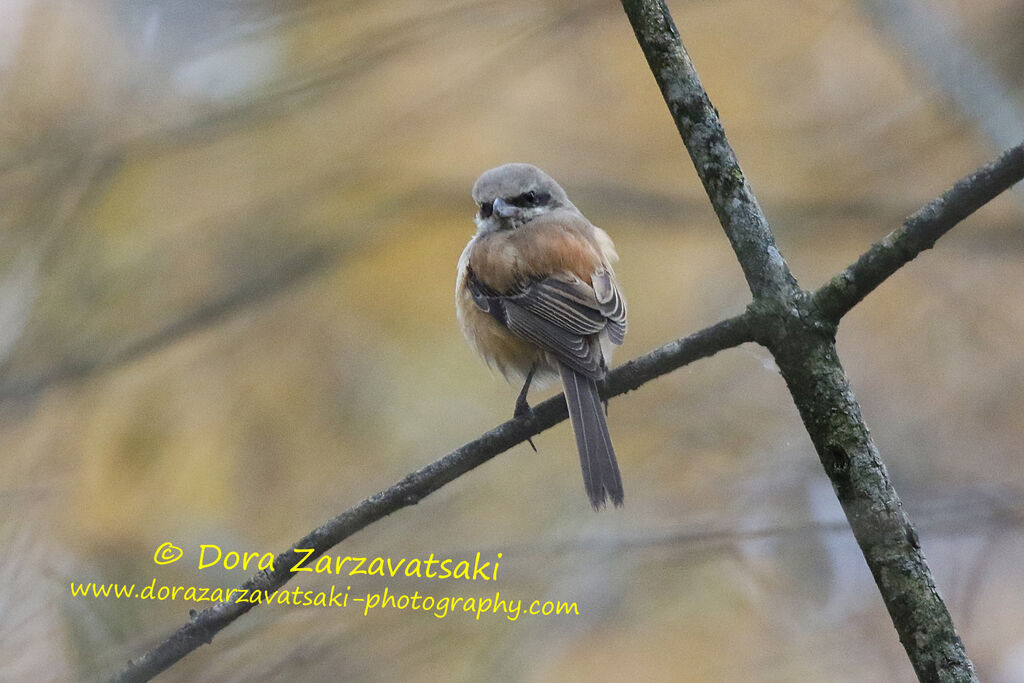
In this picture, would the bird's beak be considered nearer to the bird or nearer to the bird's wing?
the bird

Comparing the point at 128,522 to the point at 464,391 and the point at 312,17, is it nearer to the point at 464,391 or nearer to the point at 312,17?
the point at 464,391

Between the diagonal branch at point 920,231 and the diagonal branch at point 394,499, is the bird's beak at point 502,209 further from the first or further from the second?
the diagonal branch at point 920,231

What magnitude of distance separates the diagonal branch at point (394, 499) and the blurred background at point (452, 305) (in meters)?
1.51

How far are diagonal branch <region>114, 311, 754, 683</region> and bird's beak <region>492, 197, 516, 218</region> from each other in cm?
183

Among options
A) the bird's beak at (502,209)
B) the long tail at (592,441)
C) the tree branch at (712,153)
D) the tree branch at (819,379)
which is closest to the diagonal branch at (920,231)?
the tree branch at (819,379)

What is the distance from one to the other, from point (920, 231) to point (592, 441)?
Answer: 4.91 ft

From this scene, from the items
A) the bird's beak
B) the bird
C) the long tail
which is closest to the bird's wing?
the bird

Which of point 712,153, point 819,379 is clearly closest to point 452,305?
point 712,153

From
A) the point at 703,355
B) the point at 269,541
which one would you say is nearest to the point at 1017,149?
the point at 703,355

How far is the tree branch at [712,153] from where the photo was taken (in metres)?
2.36

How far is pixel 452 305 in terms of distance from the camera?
19.9 feet

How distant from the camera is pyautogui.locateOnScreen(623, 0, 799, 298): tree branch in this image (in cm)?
236

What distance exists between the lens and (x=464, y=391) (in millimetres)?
5852

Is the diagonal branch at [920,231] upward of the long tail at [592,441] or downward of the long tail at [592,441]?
downward
